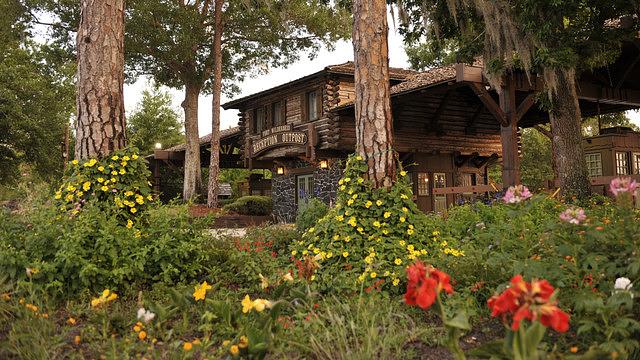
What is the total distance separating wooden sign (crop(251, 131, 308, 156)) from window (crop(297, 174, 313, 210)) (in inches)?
72.2

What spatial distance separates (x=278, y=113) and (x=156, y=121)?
74.6 ft

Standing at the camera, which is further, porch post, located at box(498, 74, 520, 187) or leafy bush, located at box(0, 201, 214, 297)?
porch post, located at box(498, 74, 520, 187)

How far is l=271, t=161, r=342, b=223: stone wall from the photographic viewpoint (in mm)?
20531

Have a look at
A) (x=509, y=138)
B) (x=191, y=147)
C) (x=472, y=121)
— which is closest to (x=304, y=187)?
(x=191, y=147)

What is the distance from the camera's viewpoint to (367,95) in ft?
23.7

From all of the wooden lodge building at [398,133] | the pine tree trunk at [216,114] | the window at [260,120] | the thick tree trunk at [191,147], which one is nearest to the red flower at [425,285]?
the wooden lodge building at [398,133]

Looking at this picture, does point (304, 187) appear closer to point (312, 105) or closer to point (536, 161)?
point (312, 105)

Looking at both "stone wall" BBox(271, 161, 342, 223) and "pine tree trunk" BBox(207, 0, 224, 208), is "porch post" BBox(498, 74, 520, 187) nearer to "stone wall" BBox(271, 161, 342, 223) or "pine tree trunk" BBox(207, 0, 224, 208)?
"stone wall" BBox(271, 161, 342, 223)

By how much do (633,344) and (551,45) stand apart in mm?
9516

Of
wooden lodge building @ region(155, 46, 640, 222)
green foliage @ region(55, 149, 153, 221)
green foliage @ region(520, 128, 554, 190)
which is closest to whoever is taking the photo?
green foliage @ region(55, 149, 153, 221)

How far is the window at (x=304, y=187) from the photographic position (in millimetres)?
22158

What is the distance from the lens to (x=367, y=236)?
617cm

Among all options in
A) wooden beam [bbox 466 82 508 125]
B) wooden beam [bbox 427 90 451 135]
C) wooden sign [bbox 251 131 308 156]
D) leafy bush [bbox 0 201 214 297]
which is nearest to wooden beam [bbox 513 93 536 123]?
wooden beam [bbox 466 82 508 125]

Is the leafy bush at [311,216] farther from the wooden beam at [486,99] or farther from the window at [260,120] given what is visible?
the window at [260,120]
